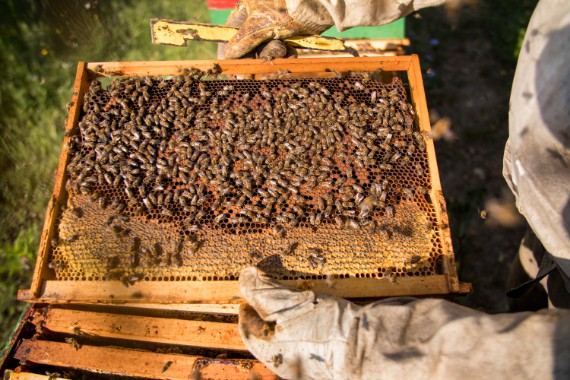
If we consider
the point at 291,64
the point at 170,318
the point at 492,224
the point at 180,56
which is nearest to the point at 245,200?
the point at 170,318

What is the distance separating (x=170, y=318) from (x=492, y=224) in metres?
5.04

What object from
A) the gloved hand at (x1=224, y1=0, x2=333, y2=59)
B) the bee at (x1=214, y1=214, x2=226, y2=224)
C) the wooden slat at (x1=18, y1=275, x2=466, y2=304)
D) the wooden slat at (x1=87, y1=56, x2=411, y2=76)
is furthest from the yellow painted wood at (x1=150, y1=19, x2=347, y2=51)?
the wooden slat at (x1=18, y1=275, x2=466, y2=304)

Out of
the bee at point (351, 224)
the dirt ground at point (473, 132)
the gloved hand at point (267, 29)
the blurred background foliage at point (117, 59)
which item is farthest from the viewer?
the blurred background foliage at point (117, 59)

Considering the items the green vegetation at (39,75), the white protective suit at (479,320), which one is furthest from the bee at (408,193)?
the green vegetation at (39,75)

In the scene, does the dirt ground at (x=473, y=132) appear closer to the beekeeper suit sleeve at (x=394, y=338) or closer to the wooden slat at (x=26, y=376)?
the beekeeper suit sleeve at (x=394, y=338)

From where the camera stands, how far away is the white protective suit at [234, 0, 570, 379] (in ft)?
6.82

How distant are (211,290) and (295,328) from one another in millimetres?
795

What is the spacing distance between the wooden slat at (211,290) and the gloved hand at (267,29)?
8.09ft

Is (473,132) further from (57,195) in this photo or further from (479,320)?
(57,195)

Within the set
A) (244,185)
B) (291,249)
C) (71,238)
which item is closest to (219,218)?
(244,185)

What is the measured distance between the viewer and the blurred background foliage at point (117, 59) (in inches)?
235

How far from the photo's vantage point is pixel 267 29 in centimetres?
412

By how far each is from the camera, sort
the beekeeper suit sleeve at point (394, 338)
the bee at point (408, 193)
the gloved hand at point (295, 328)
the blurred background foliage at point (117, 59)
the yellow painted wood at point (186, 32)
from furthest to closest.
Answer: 1. the blurred background foliage at point (117, 59)
2. the yellow painted wood at point (186, 32)
3. the bee at point (408, 193)
4. the gloved hand at point (295, 328)
5. the beekeeper suit sleeve at point (394, 338)

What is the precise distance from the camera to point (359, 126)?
376 centimetres
